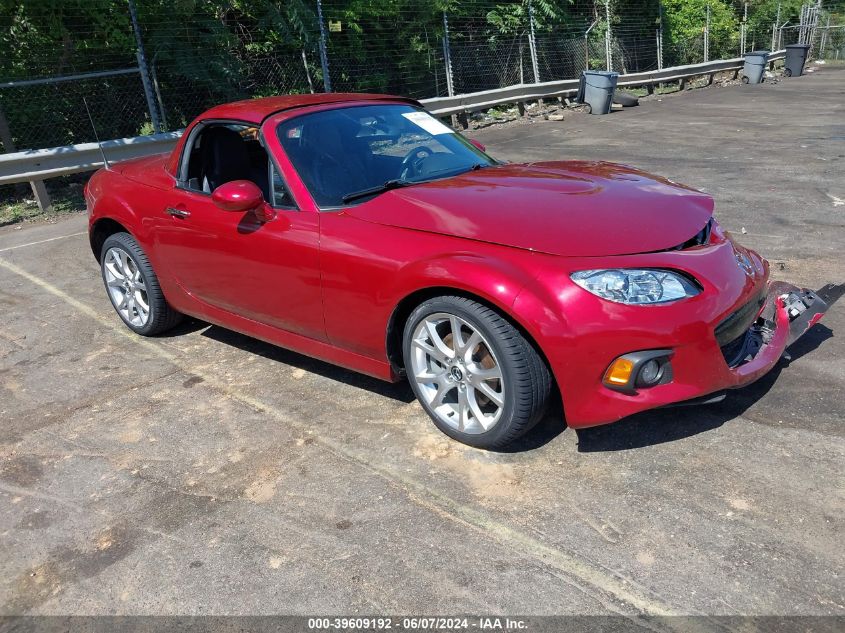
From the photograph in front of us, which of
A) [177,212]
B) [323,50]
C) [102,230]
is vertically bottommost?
[102,230]

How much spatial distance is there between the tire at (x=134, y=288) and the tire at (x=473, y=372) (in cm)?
217

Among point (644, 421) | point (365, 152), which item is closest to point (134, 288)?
point (365, 152)

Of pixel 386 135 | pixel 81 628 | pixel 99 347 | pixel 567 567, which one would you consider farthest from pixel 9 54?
pixel 567 567

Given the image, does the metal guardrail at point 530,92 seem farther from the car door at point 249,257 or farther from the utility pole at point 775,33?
the utility pole at point 775,33

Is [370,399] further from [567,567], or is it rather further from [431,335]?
[567,567]

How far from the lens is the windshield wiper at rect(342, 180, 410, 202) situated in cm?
386

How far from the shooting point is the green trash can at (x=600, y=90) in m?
16.8

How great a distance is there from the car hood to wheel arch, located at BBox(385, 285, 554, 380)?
0.84 ft

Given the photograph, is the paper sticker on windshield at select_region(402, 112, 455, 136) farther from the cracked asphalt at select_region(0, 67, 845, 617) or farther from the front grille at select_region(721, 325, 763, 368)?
the front grille at select_region(721, 325, 763, 368)

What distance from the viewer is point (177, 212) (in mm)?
4516

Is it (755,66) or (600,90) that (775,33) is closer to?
(755,66)

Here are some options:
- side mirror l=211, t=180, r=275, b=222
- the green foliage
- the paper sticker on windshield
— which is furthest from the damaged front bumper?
the green foliage

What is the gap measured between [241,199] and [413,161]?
0.98 metres

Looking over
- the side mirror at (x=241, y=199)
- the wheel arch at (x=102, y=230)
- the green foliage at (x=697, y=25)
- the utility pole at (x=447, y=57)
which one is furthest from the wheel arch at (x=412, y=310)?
the green foliage at (x=697, y=25)
